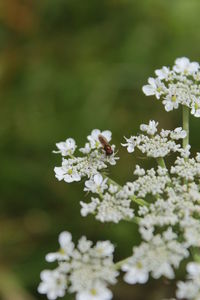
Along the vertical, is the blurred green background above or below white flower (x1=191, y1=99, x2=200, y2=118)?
above

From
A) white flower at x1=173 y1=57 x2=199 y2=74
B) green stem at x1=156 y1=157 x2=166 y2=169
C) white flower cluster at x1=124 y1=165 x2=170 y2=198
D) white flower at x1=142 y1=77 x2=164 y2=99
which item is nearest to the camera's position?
white flower cluster at x1=124 y1=165 x2=170 y2=198

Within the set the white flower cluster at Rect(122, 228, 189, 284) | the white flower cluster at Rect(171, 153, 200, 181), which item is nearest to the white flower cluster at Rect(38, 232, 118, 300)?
the white flower cluster at Rect(122, 228, 189, 284)

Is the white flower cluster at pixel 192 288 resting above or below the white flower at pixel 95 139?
below

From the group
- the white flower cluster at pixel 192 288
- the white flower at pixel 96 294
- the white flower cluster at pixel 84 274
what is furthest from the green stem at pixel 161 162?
the white flower at pixel 96 294

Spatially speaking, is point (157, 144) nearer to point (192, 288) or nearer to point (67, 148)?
point (67, 148)

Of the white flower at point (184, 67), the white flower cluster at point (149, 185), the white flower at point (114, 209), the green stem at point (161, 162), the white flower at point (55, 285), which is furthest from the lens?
the white flower at point (184, 67)

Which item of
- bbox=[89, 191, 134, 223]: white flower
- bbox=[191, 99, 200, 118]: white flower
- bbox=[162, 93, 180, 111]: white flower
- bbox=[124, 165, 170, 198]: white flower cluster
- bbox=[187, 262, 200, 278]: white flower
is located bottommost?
bbox=[187, 262, 200, 278]: white flower

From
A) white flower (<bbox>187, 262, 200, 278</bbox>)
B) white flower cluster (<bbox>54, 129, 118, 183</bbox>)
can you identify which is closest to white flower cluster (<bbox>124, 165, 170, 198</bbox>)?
white flower cluster (<bbox>54, 129, 118, 183</bbox>)

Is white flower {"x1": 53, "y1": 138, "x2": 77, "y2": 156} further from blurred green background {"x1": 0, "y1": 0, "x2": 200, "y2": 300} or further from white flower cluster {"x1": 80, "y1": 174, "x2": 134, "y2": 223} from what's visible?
blurred green background {"x1": 0, "y1": 0, "x2": 200, "y2": 300}

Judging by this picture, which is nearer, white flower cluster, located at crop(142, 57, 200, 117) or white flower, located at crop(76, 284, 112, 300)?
white flower, located at crop(76, 284, 112, 300)

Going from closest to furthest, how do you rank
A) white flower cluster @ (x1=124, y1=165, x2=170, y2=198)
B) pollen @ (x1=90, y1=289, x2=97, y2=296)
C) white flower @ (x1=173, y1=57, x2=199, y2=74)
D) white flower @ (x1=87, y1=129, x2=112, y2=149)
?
pollen @ (x1=90, y1=289, x2=97, y2=296), white flower cluster @ (x1=124, y1=165, x2=170, y2=198), white flower @ (x1=87, y1=129, x2=112, y2=149), white flower @ (x1=173, y1=57, x2=199, y2=74)

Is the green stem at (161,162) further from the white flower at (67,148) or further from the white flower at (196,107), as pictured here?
the white flower at (67,148)
